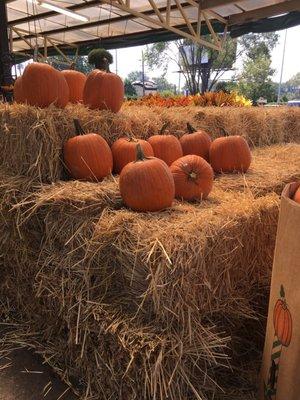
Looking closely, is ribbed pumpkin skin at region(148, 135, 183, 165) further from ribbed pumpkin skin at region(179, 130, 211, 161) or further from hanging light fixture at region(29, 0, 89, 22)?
hanging light fixture at region(29, 0, 89, 22)

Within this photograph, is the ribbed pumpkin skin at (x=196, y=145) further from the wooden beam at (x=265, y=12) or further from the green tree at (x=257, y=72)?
the green tree at (x=257, y=72)

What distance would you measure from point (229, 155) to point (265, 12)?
586 centimetres

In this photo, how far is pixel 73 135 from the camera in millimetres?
2223

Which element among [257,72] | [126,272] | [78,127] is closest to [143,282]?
A: [126,272]

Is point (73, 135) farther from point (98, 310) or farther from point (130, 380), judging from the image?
point (130, 380)

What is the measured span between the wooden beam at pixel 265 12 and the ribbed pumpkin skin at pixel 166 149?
5.54 metres

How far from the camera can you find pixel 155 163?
1806 millimetres

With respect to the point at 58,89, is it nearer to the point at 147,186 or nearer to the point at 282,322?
the point at 147,186

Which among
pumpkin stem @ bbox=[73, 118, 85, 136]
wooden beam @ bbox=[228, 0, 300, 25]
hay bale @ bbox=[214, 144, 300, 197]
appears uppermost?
wooden beam @ bbox=[228, 0, 300, 25]

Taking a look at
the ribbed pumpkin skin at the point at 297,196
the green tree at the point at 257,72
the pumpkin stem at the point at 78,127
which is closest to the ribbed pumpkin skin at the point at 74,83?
the pumpkin stem at the point at 78,127

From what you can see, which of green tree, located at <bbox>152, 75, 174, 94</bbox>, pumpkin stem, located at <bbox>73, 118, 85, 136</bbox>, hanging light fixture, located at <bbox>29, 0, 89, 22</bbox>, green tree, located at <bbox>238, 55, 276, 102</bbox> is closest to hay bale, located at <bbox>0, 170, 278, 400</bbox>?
pumpkin stem, located at <bbox>73, 118, 85, 136</bbox>

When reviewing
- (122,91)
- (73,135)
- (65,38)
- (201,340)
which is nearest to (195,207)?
(201,340)

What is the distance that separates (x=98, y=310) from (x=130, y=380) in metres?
0.32

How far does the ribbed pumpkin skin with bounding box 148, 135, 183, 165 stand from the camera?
2.38m
